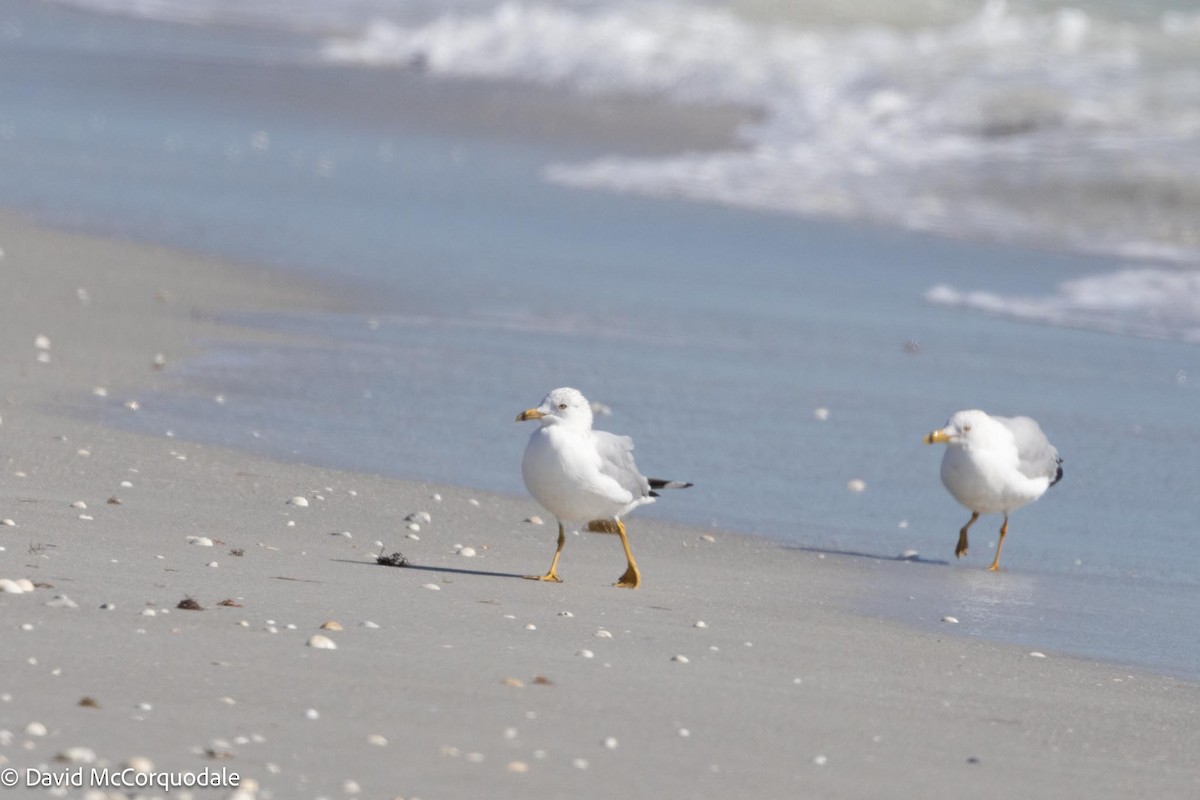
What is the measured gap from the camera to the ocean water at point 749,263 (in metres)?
7.86

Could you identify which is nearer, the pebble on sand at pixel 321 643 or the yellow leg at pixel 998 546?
the pebble on sand at pixel 321 643

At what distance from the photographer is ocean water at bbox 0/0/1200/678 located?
25.8ft

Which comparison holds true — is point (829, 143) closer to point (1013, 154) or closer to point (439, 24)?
point (1013, 154)

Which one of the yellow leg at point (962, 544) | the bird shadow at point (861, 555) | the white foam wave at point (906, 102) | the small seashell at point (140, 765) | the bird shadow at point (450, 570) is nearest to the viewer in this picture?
the small seashell at point (140, 765)

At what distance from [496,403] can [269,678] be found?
441cm

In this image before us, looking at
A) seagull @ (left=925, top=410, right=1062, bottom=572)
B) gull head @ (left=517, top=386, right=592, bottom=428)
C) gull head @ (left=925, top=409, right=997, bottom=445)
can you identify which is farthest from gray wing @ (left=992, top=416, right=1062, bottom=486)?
gull head @ (left=517, top=386, right=592, bottom=428)

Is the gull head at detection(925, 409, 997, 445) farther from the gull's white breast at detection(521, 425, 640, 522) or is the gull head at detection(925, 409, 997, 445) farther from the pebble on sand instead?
the pebble on sand

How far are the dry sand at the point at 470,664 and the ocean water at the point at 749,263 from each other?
55 centimetres

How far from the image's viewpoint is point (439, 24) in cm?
2877

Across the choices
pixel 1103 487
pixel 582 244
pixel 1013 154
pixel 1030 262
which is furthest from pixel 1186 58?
pixel 1103 487

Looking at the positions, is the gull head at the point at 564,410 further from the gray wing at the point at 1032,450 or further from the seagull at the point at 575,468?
the gray wing at the point at 1032,450

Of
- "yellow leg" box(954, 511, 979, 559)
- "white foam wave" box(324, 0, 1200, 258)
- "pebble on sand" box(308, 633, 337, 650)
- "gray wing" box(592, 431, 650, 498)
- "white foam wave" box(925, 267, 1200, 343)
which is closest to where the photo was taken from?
"pebble on sand" box(308, 633, 337, 650)

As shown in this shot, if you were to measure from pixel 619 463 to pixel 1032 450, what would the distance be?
2023 millimetres

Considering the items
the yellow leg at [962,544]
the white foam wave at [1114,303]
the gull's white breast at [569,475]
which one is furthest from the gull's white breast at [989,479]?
the white foam wave at [1114,303]
